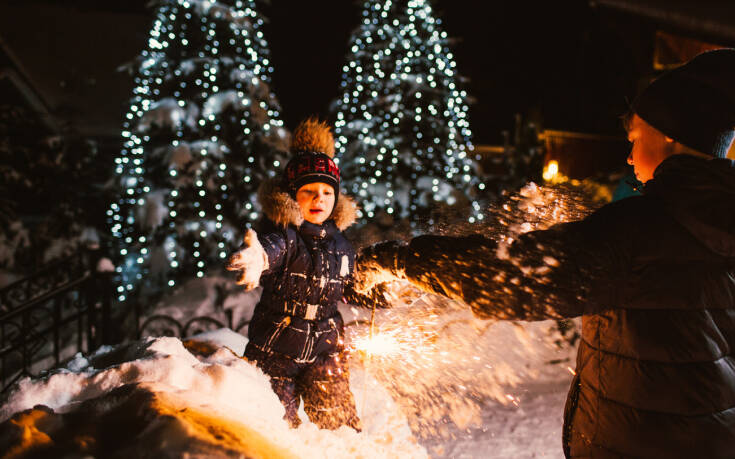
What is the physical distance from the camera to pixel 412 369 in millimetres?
3701

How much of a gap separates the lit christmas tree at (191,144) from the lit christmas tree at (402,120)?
2.03m

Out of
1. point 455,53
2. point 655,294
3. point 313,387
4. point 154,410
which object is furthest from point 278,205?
point 455,53

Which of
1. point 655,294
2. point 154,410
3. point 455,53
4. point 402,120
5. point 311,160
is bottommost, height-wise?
point 154,410

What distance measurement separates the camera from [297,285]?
2.76 meters

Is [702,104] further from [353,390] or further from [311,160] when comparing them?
[353,390]

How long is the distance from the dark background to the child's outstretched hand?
10.9m

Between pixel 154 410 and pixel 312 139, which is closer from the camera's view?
pixel 154 410

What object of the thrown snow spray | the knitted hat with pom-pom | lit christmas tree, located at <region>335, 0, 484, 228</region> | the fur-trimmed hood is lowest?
the thrown snow spray

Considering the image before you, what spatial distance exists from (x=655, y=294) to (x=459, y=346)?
10.8ft

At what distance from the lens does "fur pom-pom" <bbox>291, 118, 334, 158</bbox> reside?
317cm

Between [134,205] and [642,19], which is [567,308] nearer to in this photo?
[134,205]

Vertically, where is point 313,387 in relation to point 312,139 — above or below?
below

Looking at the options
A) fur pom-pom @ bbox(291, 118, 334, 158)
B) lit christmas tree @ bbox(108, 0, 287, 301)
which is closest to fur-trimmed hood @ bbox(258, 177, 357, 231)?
fur pom-pom @ bbox(291, 118, 334, 158)

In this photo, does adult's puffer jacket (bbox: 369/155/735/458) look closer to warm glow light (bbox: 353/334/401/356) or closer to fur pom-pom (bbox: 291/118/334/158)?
warm glow light (bbox: 353/334/401/356)
